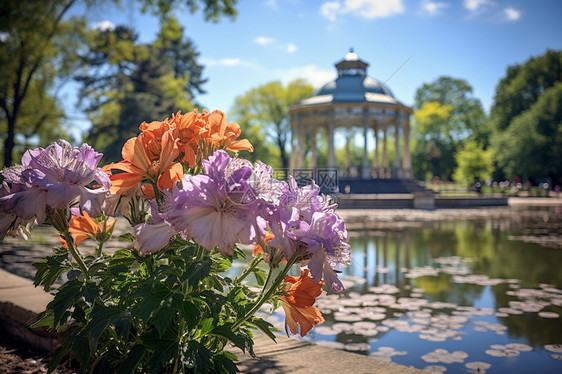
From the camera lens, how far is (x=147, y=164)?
51.0 inches

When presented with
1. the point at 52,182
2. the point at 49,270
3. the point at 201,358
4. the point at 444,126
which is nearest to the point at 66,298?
the point at 49,270

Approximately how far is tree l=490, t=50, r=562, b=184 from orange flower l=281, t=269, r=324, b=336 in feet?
158

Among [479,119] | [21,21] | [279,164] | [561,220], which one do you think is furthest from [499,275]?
[479,119]

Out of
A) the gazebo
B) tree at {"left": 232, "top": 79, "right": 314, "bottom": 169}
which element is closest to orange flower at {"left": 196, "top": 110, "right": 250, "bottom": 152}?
the gazebo

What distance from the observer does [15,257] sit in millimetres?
7676

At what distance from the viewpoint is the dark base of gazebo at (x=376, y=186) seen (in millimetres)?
30953

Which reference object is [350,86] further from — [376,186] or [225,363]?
[225,363]

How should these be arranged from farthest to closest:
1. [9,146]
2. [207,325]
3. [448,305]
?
[9,146] → [448,305] → [207,325]

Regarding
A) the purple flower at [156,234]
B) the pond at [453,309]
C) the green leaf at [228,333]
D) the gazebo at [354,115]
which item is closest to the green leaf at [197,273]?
the purple flower at [156,234]

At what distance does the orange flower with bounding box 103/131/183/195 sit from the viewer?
126 cm

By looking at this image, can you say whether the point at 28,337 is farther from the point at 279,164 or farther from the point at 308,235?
the point at 279,164

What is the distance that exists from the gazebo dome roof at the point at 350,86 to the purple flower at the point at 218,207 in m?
33.6

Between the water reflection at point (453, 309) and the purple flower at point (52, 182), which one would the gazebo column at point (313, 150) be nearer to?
the water reflection at point (453, 309)

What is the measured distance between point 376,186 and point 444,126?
3090 centimetres
